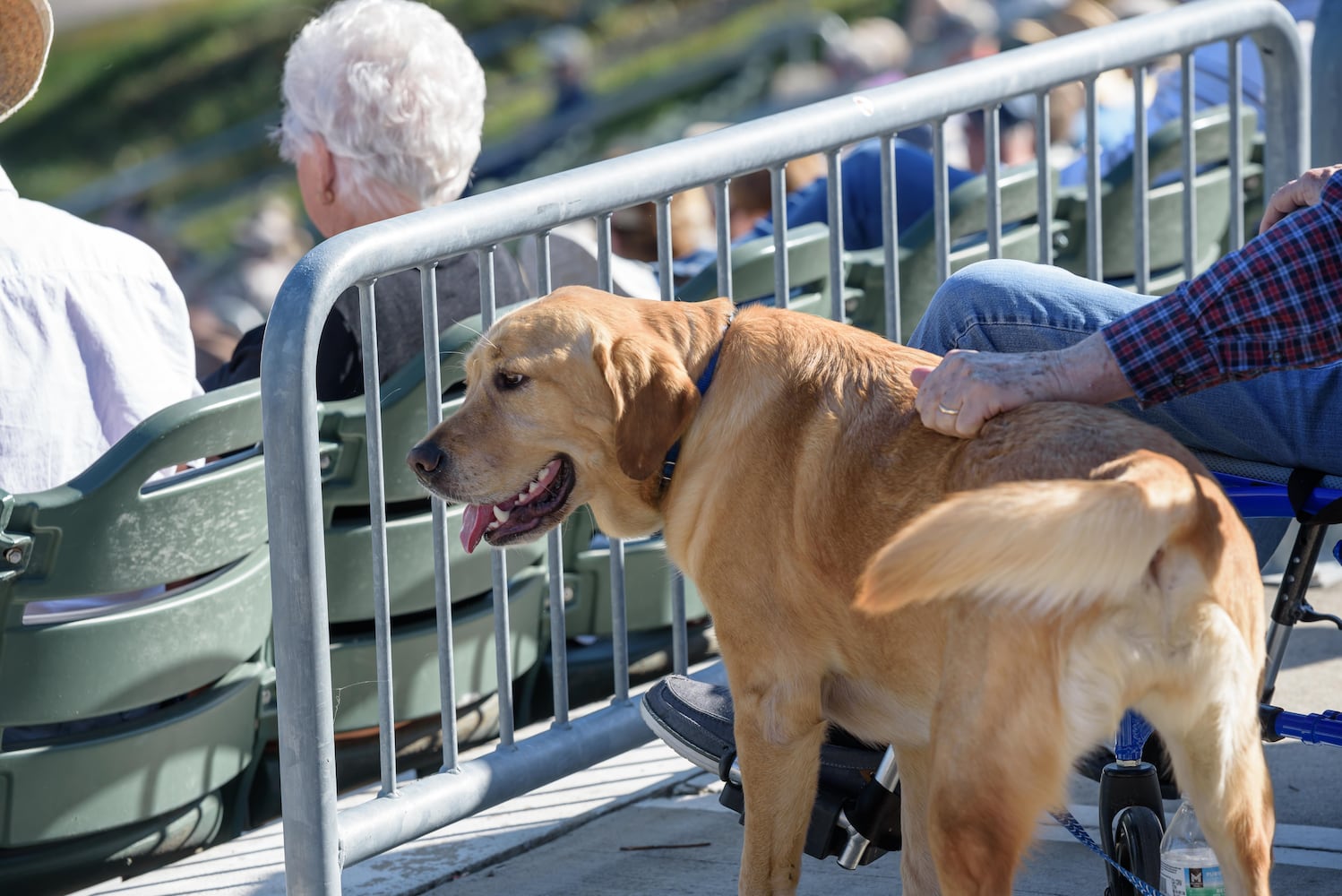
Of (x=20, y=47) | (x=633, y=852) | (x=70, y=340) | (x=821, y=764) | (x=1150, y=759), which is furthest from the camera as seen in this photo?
(x=20, y=47)

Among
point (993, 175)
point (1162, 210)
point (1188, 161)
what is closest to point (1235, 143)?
point (1188, 161)

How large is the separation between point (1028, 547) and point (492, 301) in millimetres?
1408

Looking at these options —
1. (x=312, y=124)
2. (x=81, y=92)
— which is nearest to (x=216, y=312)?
(x=312, y=124)

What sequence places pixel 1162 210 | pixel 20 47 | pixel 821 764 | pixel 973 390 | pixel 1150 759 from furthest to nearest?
pixel 1162 210 < pixel 20 47 < pixel 1150 759 < pixel 821 764 < pixel 973 390

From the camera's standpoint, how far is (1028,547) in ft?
6.89

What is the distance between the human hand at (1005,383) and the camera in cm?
256

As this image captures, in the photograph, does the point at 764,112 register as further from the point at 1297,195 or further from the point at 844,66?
the point at 1297,195

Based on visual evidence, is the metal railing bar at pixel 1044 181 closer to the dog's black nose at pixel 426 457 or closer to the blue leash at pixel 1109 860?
the blue leash at pixel 1109 860

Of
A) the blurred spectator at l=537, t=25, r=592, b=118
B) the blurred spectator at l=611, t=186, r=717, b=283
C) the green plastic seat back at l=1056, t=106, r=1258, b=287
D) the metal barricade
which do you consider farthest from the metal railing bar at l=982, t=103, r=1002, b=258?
the blurred spectator at l=537, t=25, r=592, b=118

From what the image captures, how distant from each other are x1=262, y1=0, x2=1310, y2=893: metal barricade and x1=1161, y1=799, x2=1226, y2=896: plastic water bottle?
1.13 m

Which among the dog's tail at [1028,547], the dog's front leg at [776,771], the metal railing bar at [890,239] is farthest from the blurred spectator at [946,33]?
the dog's tail at [1028,547]

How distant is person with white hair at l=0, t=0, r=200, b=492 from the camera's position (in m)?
3.44

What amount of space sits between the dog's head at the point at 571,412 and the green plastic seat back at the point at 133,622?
0.63m

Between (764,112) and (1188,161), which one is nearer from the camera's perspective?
(1188,161)
